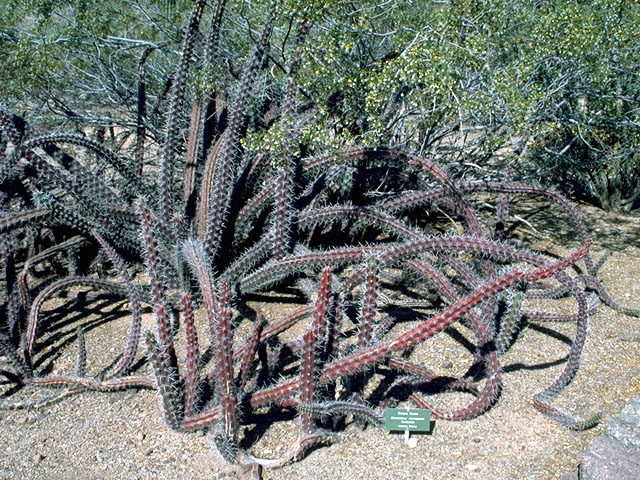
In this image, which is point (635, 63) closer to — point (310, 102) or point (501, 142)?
point (501, 142)

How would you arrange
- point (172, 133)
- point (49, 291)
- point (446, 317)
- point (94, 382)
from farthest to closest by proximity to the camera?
point (172, 133) < point (49, 291) < point (94, 382) < point (446, 317)

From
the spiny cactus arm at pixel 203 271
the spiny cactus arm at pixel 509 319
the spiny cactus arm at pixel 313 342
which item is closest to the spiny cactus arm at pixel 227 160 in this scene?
the spiny cactus arm at pixel 203 271

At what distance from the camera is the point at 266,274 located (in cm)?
412

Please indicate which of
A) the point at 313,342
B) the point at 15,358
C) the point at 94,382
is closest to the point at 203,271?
the point at 94,382

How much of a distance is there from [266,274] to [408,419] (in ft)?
4.59

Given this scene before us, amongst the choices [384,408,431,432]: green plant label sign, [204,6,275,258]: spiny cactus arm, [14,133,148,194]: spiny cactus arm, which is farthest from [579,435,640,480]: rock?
[14,133,148,194]: spiny cactus arm

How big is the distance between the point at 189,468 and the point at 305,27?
2.59 meters

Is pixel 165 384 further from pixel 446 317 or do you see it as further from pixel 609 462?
pixel 609 462

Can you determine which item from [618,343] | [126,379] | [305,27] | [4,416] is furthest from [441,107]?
[4,416]

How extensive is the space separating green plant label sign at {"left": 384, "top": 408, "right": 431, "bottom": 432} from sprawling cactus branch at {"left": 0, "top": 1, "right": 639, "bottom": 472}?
0.11m

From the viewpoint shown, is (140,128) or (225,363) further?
(140,128)

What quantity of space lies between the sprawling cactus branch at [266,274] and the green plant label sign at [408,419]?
112mm

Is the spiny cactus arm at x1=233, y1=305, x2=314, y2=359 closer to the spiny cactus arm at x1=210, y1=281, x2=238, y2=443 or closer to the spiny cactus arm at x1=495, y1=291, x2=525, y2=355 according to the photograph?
the spiny cactus arm at x1=210, y1=281, x2=238, y2=443

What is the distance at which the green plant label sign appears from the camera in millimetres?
3111
